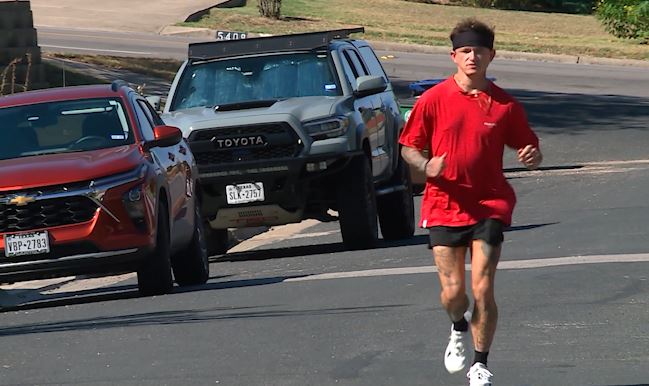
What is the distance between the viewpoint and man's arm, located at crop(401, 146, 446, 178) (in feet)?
25.8

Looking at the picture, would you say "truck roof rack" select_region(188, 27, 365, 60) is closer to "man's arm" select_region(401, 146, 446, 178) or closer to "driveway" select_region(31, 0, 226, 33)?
"man's arm" select_region(401, 146, 446, 178)

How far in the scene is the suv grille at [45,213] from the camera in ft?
39.8

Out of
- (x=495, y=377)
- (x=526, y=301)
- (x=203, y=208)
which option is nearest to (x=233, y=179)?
(x=203, y=208)

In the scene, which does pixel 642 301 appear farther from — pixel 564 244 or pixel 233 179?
pixel 233 179

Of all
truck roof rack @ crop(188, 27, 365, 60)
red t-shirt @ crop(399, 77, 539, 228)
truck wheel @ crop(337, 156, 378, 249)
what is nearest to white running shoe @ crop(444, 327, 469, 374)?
red t-shirt @ crop(399, 77, 539, 228)

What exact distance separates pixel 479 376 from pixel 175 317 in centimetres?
403

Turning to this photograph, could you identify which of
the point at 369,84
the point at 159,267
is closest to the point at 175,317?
the point at 159,267

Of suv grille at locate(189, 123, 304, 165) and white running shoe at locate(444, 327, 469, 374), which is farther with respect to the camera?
suv grille at locate(189, 123, 304, 165)

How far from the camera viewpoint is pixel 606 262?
1345 centimetres

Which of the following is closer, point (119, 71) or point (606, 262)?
point (606, 262)

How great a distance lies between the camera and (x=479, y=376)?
307 inches

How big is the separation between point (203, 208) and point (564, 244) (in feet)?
11.4

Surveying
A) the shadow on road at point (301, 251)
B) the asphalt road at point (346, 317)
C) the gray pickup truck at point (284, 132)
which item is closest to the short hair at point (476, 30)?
the asphalt road at point (346, 317)

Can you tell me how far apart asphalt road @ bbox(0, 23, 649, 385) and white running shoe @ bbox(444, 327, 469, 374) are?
32cm
